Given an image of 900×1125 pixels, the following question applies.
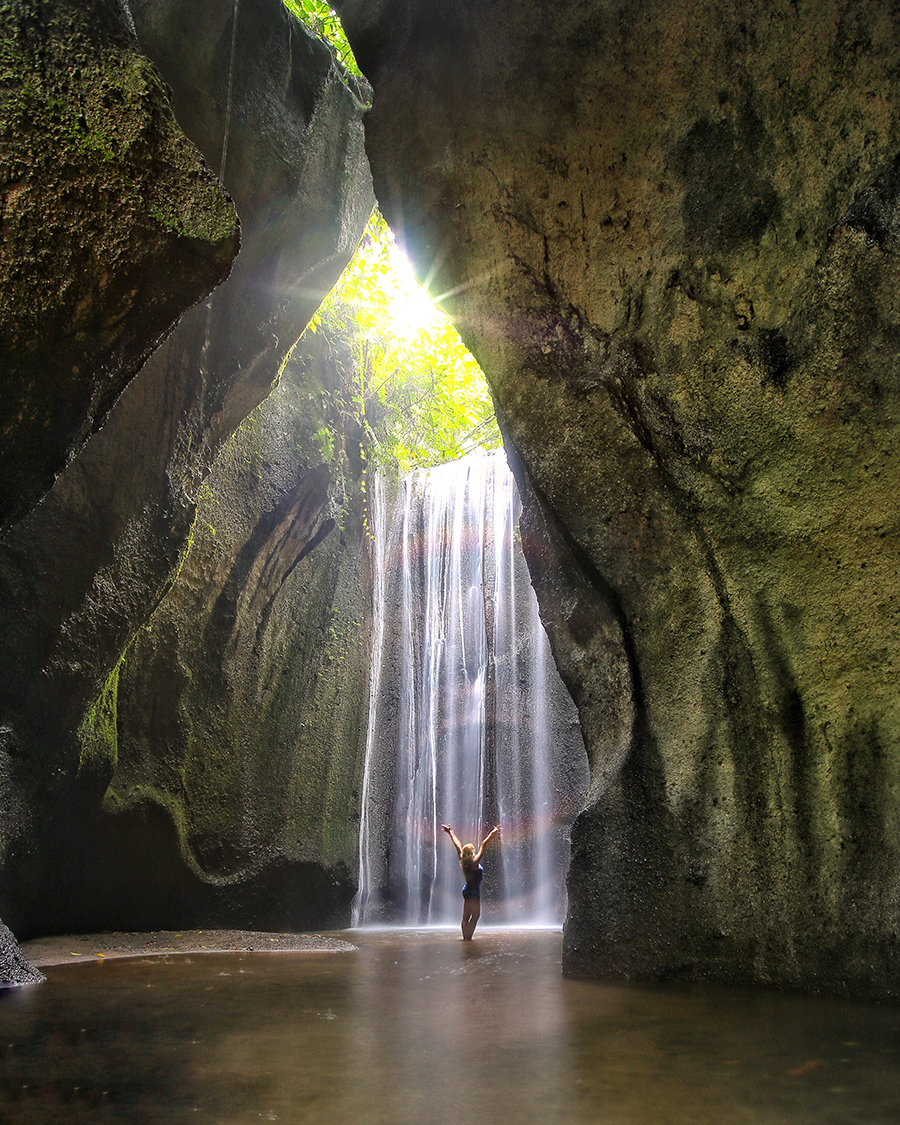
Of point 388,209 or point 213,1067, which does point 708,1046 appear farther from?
point 388,209

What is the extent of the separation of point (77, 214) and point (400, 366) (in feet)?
34.1

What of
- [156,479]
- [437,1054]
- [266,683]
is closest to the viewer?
[437,1054]

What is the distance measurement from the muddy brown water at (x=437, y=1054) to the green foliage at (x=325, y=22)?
871 cm

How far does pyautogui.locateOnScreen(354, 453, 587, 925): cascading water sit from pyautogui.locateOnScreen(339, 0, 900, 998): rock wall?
704 centimetres

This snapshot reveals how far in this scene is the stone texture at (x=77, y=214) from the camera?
3455 mm

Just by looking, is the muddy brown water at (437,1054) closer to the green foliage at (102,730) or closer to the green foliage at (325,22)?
the green foliage at (102,730)

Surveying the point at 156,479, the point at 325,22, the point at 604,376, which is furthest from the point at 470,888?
the point at 325,22

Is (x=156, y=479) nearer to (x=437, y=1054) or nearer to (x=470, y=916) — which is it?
(x=470, y=916)

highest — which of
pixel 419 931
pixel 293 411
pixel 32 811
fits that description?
pixel 293 411

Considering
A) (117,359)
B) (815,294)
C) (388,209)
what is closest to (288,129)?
(388,209)

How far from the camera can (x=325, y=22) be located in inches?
358

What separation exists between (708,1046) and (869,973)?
66.0 inches

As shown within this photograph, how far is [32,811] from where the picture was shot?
22.6 feet

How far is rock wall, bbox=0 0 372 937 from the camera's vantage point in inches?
262
